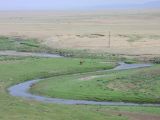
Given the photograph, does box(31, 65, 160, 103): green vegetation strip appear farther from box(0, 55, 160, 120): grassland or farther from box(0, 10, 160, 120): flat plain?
box(0, 55, 160, 120): grassland

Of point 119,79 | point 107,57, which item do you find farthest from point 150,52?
point 119,79

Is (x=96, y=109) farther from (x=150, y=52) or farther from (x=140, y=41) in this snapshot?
(x=140, y=41)

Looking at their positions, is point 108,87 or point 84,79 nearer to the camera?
point 108,87

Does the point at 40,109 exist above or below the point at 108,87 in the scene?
above

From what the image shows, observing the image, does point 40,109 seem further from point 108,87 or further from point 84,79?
point 84,79

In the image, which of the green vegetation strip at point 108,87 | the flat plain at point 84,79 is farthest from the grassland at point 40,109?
A: the green vegetation strip at point 108,87

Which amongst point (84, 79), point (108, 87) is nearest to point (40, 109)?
point (108, 87)

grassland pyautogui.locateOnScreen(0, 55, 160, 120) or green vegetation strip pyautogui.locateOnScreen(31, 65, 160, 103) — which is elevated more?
grassland pyautogui.locateOnScreen(0, 55, 160, 120)

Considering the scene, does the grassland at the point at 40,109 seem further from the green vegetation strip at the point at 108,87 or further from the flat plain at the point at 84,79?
the green vegetation strip at the point at 108,87

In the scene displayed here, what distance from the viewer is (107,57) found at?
70.2 m

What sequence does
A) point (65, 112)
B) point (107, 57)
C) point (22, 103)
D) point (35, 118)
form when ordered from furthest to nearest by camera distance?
point (107, 57) < point (22, 103) < point (65, 112) < point (35, 118)

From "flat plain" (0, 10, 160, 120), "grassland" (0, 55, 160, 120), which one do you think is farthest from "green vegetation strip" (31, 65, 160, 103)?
"grassland" (0, 55, 160, 120)

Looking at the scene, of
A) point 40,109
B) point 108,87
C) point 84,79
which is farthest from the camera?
point 84,79

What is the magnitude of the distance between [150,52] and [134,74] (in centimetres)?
2471
